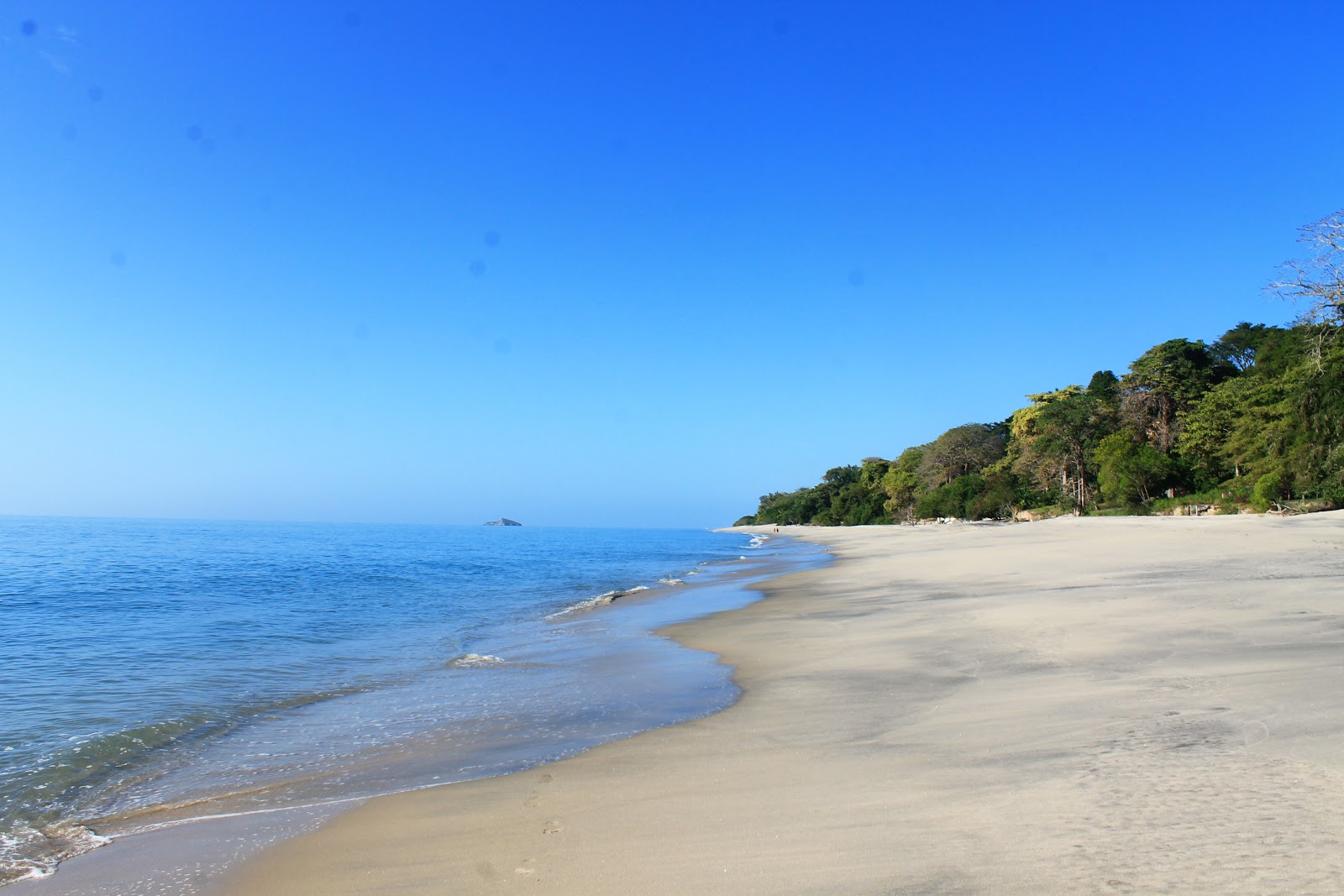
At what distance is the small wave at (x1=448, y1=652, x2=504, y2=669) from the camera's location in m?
11.2

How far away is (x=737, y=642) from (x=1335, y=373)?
28.2 meters

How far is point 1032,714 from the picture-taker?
5.93 metres

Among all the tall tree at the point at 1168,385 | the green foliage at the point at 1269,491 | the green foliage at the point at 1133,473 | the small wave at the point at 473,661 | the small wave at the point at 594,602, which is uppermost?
the tall tree at the point at 1168,385

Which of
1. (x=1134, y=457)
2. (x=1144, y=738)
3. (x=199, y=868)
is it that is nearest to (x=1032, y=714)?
(x=1144, y=738)

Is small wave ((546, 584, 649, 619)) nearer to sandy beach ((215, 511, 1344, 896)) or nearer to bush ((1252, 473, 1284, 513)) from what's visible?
sandy beach ((215, 511, 1344, 896))

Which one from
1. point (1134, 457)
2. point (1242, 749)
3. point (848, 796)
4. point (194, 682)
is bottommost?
point (194, 682)

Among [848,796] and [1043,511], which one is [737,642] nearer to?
[848,796]

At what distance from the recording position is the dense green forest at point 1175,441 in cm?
2853

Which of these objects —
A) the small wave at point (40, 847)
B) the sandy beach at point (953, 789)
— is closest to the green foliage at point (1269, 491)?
the sandy beach at point (953, 789)

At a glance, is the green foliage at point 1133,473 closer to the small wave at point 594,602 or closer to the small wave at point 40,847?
the small wave at point 594,602

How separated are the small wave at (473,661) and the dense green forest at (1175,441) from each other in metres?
15.7

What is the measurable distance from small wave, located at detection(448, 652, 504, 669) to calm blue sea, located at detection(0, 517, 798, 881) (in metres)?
0.07

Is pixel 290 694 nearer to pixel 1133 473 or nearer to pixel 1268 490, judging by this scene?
pixel 1268 490

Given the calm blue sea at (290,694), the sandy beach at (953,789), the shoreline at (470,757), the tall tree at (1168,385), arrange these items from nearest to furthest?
1. the sandy beach at (953,789)
2. the shoreline at (470,757)
3. the calm blue sea at (290,694)
4. the tall tree at (1168,385)
